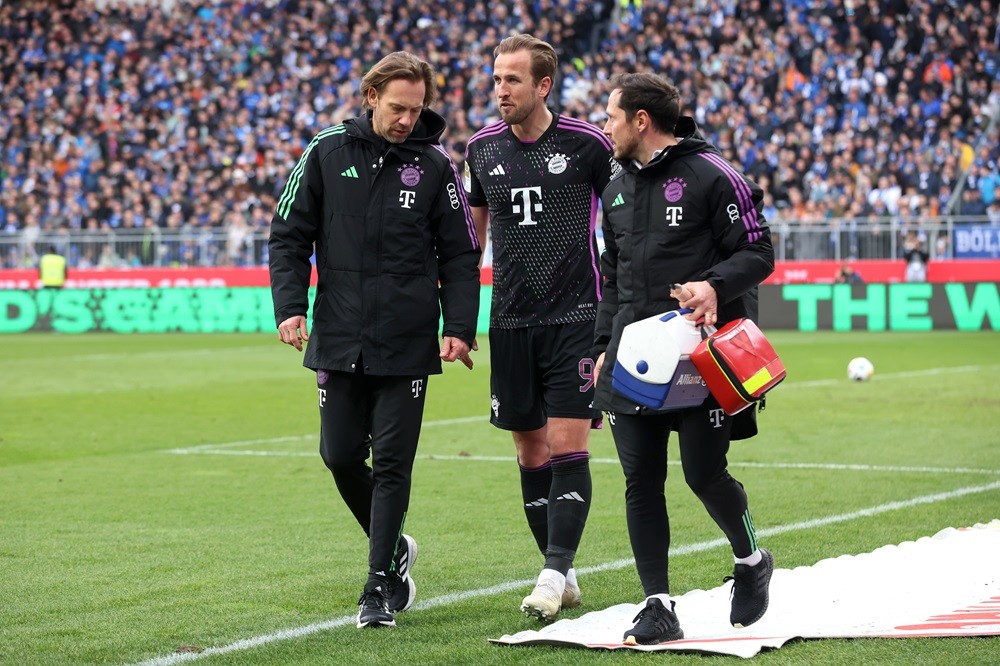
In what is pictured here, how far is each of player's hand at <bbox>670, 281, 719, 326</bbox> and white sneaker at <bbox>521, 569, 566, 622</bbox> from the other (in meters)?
1.25

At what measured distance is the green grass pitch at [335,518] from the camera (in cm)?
529

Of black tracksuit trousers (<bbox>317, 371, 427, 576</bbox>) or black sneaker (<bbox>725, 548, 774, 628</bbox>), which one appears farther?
black tracksuit trousers (<bbox>317, 371, 427, 576</bbox>)

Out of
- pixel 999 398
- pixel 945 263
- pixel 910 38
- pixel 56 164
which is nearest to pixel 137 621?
pixel 999 398

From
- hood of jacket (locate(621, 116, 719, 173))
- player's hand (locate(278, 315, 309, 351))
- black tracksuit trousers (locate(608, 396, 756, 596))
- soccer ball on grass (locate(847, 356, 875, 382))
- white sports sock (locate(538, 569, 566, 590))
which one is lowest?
soccer ball on grass (locate(847, 356, 875, 382))

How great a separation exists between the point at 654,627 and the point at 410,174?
2.04 meters

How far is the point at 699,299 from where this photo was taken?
16.7ft

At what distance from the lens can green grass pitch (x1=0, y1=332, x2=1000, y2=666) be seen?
17.4 feet

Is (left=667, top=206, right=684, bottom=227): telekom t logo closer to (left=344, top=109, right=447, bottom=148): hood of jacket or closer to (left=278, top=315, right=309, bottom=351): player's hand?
(left=344, top=109, right=447, bottom=148): hood of jacket

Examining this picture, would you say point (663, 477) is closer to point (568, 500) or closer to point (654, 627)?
point (654, 627)

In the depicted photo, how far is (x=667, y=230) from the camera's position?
17.3ft

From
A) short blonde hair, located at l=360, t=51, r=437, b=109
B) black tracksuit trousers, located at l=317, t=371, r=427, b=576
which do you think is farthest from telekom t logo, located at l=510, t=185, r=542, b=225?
black tracksuit trousers, located at l=317, t=371, r=427, b=576

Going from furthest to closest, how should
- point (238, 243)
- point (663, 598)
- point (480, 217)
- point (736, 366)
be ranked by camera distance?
point (238, 243) < point (480, 217) < point (663, 598) < point (736, 366)

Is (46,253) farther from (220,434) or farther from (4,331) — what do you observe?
(220,434)

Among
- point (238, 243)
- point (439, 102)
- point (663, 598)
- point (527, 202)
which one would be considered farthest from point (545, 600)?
point (439, 102)
